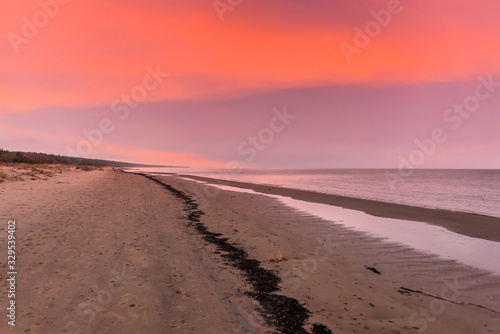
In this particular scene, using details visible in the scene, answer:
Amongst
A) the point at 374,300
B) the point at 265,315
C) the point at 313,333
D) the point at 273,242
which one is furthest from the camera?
the point at 273,242

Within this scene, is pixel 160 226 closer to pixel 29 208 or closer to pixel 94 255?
pixel 94 255

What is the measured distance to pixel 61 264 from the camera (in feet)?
24.8

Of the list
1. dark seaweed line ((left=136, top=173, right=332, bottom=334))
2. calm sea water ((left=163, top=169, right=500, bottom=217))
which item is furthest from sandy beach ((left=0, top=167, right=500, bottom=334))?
calm sea water ((left=163, top=169, right=500, bottom=217))

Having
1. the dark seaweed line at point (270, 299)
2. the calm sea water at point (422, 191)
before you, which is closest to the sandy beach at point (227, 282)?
the dark seaweed line at point (270, 299)

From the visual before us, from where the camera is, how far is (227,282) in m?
7.08

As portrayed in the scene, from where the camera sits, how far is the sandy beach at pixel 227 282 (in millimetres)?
5211

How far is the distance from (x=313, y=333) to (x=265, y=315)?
37.5 inches

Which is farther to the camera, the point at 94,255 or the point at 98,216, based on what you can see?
the point at 98,216

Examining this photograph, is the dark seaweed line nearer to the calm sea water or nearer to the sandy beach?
the sandy beach

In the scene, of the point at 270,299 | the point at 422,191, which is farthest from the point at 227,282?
the point at 422,191

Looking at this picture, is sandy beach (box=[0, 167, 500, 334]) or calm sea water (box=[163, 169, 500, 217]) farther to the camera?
calm sea water (box=[163, 169, 500, 217])

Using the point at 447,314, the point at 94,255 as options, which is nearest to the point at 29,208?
the point at 94,255

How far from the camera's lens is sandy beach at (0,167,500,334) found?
5.21 metres

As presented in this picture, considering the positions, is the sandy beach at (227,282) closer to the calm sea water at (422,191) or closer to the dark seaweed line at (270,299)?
the dark seaweed line at (270,299)
